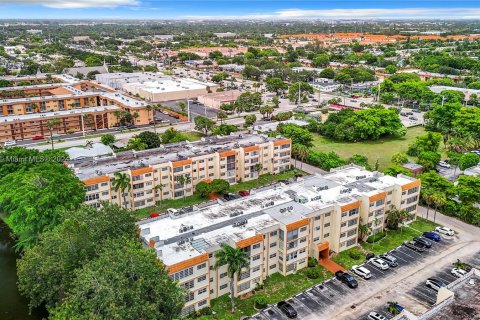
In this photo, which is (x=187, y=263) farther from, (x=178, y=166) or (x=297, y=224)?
(x=178, y=166)

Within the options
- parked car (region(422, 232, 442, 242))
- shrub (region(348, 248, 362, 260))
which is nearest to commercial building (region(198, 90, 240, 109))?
parked car (region(422, 232, 442, 242))

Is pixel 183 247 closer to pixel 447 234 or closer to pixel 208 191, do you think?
pixel 208 191

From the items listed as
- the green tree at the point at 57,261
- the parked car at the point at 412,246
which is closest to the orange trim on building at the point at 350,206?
the parked car at the point at 412,246

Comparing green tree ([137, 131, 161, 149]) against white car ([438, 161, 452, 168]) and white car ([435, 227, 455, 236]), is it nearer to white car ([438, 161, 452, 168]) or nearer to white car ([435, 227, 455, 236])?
white car ([435, 227, 455, 236])

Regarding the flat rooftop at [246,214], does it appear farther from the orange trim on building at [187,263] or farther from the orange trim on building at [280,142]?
the orange trim on building at [280,142]

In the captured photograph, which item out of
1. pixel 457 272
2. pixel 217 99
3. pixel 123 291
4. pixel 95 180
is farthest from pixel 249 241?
pixel 217 99

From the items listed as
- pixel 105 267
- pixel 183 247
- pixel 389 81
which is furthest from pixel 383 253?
pixel 389 81
